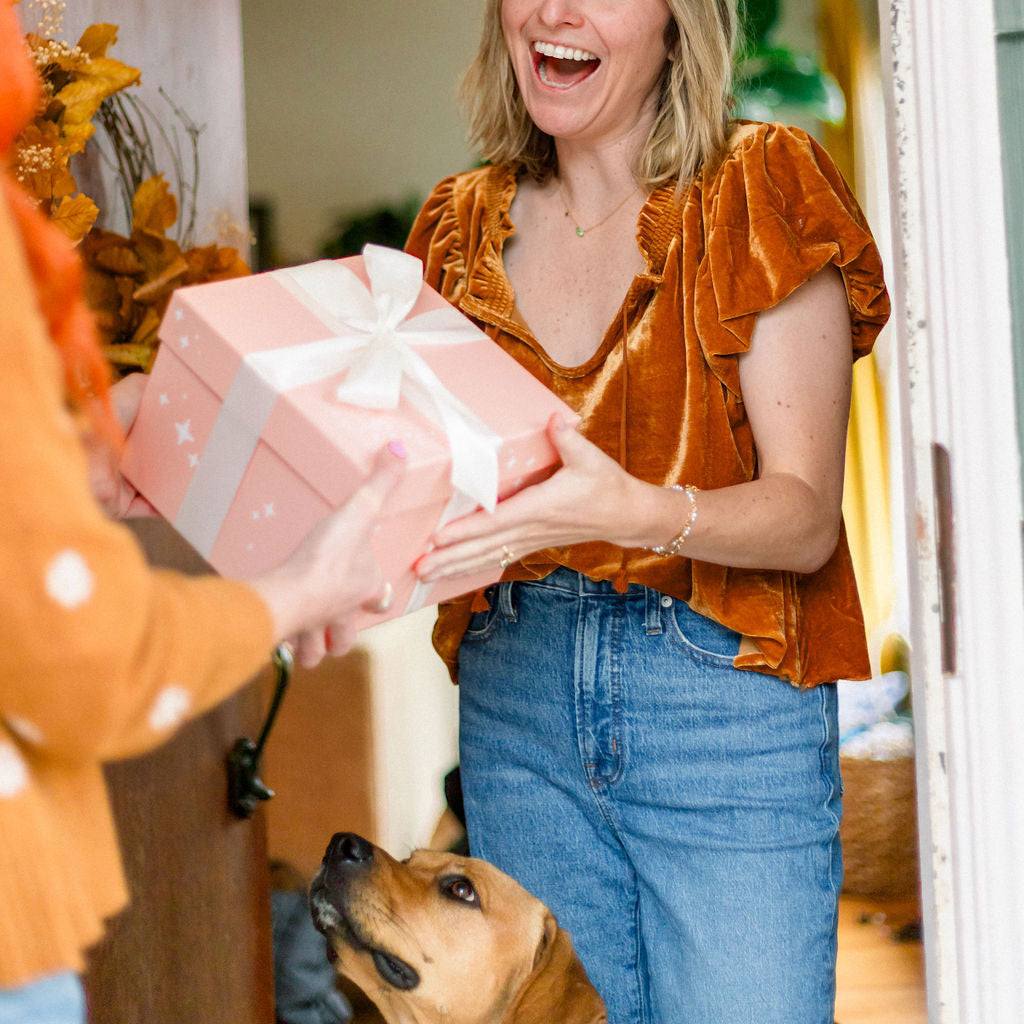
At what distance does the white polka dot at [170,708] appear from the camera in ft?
1.60

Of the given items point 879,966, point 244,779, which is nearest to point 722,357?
point 244,779

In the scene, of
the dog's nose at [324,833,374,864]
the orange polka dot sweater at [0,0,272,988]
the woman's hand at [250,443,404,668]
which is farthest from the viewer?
the dog's nose at [324,833,374,864]

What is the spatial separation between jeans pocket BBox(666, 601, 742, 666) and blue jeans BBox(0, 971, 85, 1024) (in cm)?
64

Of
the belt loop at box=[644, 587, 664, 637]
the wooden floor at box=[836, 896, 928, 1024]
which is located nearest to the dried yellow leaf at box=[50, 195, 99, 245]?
the belt loop at box=[644, 587, 664, 637]

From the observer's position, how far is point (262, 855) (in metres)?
1.26

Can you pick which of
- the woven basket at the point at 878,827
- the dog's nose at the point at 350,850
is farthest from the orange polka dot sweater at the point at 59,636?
the woven basket at the point at 878,827

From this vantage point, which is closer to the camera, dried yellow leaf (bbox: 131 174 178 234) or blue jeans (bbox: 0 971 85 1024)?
blue jeans (bbox: 0 971 85 1024)

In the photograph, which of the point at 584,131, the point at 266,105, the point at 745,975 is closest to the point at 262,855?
the point at 745,975

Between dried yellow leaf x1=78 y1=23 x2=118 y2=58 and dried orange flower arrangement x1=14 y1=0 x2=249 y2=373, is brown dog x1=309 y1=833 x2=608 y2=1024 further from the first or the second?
dried yellow leaf x1=78 y1=23 x2=118 y2=58

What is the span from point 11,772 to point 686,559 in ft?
2.25

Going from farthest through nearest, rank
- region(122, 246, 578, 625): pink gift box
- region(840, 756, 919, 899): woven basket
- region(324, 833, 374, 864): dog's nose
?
region(840, 756, 919, 899): woven basket, region(324, 833, 374, 864): dog's nose, region(122, 246, 578, 625): pink gift box

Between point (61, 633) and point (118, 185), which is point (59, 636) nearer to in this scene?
point (61, 633)

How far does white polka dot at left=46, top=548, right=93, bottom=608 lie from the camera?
0.44 metres

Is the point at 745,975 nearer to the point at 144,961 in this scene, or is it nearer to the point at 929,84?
the point at 144,961
